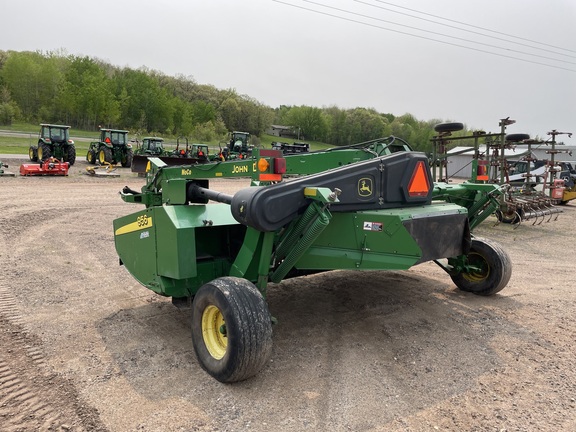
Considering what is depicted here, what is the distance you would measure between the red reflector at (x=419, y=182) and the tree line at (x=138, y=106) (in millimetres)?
41778

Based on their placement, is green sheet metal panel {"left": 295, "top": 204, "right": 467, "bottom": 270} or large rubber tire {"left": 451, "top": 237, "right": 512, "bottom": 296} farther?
large rubber tire {"left": 451, "top": 237, "right": 512, "bottom": 296}

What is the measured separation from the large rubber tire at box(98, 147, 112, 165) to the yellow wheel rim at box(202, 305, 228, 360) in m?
21.5

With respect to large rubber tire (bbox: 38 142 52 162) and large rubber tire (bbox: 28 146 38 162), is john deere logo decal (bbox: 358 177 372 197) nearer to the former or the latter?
large rubber tire (bbox: 38 142 52 162)

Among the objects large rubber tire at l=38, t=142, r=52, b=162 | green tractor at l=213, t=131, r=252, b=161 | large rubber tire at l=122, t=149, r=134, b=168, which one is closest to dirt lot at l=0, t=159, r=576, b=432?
large rubber tire at l=38, t=142, r=52, b=162

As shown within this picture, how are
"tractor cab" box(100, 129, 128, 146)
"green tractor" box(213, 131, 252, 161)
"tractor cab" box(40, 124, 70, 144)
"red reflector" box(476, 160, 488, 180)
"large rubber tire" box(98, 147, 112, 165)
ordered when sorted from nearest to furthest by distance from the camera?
"red reflector" box(476, 160, 488, 180)
"tractor cab" box(40, 124, 70, 144)
"large rubber tire" box(98, 147, 112, 165)
"tractor cab" box(100, 129, 128, 146)
"green tractor" box(213, 131, 252, 161)

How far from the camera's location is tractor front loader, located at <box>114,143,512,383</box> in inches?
128

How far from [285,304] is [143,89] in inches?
2528

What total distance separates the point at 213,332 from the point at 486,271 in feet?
10.9

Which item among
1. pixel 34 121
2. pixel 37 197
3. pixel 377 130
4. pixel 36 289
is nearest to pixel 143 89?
pixel 34 121

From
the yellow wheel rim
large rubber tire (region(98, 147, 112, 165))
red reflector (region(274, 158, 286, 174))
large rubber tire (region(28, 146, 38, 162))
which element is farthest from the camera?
large rubber tire (region(98, 147, 112, 165))

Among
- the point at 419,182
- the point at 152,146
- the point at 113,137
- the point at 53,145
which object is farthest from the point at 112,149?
the point at 419,182

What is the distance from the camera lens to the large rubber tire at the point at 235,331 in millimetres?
3131

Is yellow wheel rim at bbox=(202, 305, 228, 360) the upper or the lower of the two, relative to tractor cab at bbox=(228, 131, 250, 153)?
lower

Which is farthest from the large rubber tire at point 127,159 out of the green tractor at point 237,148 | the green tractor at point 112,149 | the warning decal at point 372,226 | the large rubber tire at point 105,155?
the warning decal at point 372,226
